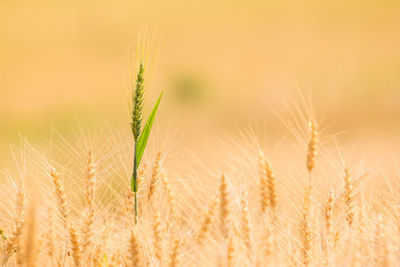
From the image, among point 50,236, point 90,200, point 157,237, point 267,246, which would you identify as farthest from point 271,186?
point 50,236

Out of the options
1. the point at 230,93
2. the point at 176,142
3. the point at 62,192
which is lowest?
the point at 62,192

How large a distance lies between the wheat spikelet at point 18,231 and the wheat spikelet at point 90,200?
5.9 inches

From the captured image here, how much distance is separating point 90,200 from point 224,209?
386 millimetres

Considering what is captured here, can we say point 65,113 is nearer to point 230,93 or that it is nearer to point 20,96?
point 20,96

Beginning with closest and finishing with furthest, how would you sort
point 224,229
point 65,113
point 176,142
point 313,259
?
point 224,229 < point 313,259 < point 176,142 < point 65,113

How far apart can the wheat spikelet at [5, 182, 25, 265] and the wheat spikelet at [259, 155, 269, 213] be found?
616 millimetres

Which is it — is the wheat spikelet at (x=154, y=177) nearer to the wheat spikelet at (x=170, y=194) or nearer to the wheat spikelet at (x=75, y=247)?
the wheat spikelet at (x=170, y=194)

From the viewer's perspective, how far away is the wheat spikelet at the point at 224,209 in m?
1.12

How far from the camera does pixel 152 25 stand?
40.4 feet

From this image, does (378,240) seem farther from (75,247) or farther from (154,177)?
(75,247)

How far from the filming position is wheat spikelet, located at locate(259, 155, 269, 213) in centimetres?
143

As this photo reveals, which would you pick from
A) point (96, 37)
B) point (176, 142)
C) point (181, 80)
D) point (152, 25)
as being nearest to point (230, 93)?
point (181, 80)

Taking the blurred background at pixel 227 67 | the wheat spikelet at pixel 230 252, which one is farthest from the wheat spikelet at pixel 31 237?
the blurred background at pixel 227 67

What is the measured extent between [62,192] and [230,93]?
1143 cm
